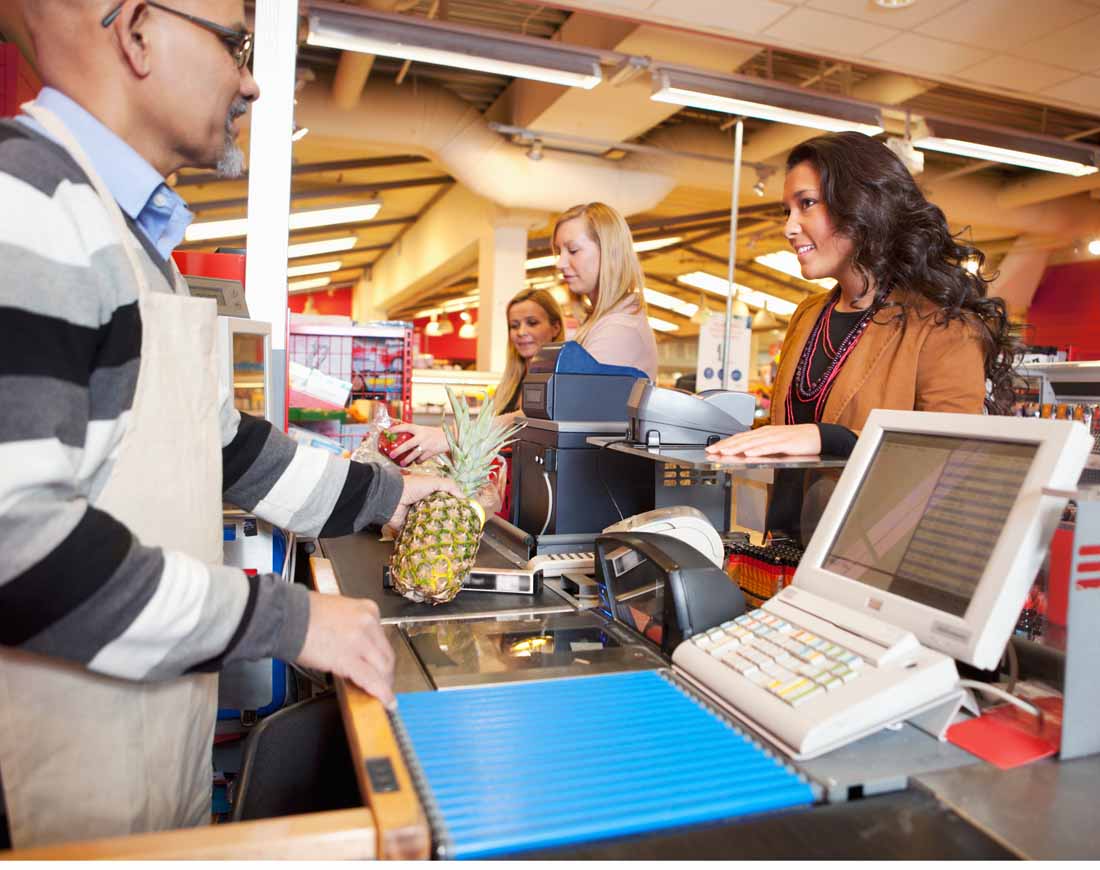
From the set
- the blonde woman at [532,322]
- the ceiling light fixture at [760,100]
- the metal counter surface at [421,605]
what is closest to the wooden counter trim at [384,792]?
the metal counter surface at [421,605]

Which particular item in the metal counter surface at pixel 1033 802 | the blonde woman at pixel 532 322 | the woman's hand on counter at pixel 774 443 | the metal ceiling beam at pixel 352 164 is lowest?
the metal counter surface at pixel 1033 802

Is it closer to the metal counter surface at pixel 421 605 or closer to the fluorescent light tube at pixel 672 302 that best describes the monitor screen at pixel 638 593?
the metal counter surface at pixel 421 605

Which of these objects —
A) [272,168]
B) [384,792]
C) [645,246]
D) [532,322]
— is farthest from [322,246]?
[384,792]

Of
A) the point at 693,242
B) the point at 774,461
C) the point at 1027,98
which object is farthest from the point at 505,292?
the point at 774,461

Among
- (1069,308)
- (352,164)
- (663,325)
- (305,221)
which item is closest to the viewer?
(352,164)

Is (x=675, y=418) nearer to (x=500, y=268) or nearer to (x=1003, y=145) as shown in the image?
(x=1003, y=145)

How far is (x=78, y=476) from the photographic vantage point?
84 cm

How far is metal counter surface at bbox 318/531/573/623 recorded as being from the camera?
1.44 m

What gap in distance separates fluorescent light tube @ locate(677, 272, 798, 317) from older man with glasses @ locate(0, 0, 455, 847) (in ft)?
53.8

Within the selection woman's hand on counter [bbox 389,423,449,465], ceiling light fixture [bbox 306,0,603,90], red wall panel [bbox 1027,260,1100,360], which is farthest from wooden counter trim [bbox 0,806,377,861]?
red wall panel [bbox 1027,260,1100,360]

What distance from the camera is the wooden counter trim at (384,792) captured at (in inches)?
28.7

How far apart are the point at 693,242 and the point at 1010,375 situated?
1297cm

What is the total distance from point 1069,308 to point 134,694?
42.5 feet

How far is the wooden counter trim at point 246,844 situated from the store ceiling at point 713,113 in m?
1.96
